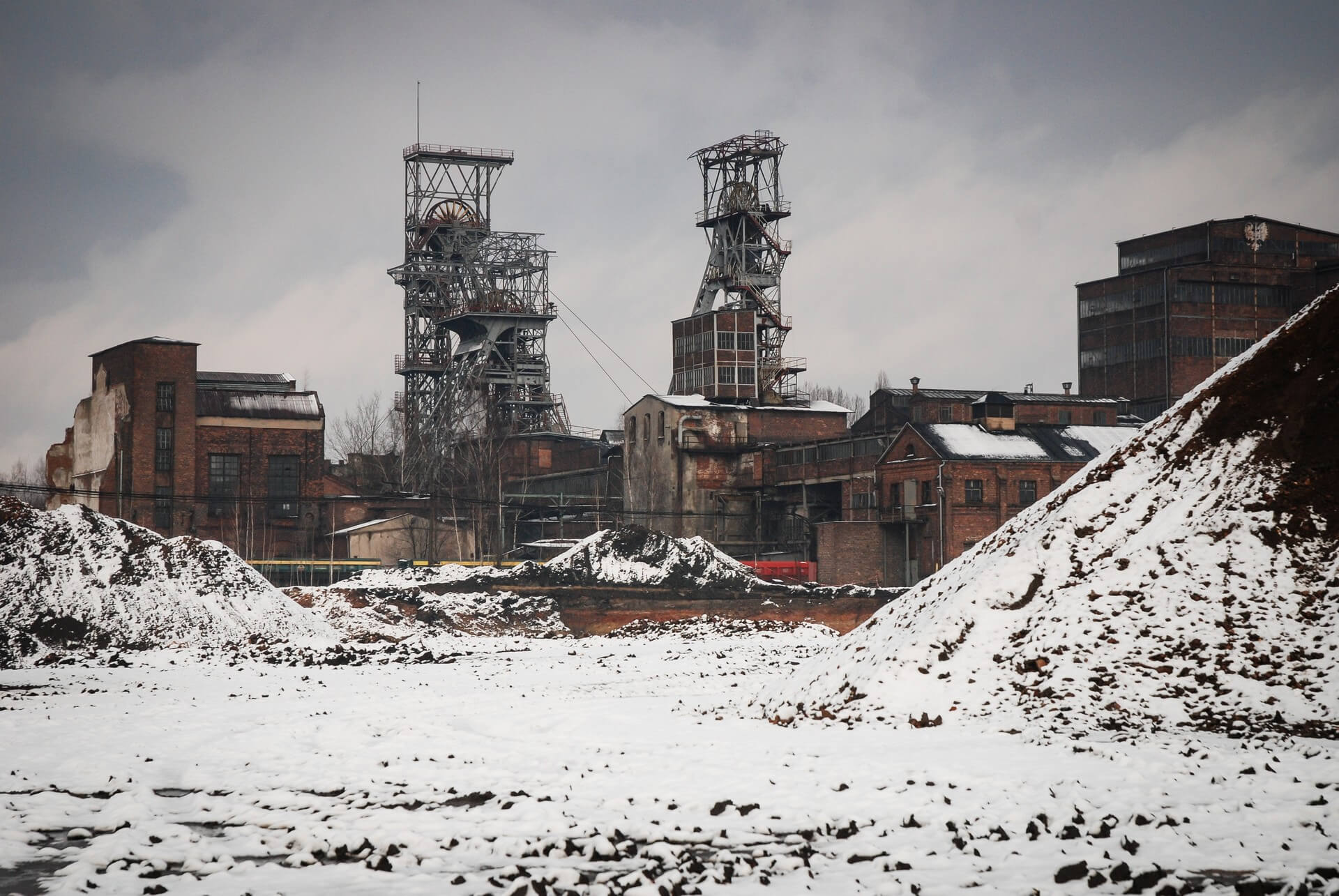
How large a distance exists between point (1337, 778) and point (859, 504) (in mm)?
50628

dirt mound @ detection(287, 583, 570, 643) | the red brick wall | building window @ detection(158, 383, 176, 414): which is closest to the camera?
dirt mound @ detection(287, 583, 570, 643)

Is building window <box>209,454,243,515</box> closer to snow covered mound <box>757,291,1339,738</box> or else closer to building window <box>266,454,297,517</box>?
building window <box>266,454,297,517</box>

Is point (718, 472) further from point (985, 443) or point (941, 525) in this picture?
point (941, 525)

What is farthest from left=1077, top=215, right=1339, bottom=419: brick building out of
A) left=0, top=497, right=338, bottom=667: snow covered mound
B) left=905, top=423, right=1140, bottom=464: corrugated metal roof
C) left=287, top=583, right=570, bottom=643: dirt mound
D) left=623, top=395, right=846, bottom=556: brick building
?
Result: left=0, top=497, right=338, bottom=667: snow covered mound

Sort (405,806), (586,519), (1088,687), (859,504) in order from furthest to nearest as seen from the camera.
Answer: (586,519)
(859,504)
(1088,687)
(405,806)

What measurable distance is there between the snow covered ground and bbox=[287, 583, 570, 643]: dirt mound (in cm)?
1838

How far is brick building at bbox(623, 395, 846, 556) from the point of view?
66.5m

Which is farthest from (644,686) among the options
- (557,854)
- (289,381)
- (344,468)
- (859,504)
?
(344,468)

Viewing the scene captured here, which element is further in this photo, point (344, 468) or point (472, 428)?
point (344, 468)

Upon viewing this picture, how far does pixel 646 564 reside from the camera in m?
45.9

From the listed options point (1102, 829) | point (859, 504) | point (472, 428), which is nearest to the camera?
point (1102, 829)

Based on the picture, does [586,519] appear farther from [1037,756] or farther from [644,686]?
[1037,756]

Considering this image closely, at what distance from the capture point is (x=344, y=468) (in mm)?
89562

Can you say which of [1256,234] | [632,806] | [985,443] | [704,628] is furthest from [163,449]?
[1256,234]
